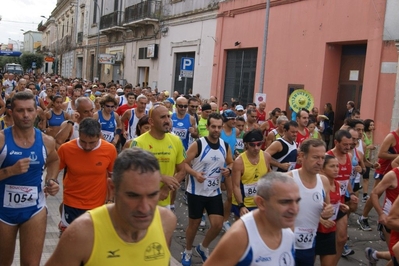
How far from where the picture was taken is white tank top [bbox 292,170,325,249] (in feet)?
15.9

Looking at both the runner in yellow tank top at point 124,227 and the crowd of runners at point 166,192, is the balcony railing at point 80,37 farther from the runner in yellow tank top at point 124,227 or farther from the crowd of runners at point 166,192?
the runner in yellow tank top at point 124,227

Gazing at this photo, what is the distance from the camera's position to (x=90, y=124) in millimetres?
5258

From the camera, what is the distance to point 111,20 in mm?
38406

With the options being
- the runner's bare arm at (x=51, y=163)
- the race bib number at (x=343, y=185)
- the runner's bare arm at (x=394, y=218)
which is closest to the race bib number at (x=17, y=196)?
the runner's bare arm at (x=51, y=163)

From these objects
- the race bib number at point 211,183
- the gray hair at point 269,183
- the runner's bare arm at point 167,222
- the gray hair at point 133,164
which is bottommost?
the race bib number at point 211,183

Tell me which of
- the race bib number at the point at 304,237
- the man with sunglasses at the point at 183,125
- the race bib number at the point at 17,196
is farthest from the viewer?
the man with sunglasses at the point at 183,125

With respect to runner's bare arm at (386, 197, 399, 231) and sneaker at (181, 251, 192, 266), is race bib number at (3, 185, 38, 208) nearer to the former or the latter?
sneaker at (181, 251, 192, 266)

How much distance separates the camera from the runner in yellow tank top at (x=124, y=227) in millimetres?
2379

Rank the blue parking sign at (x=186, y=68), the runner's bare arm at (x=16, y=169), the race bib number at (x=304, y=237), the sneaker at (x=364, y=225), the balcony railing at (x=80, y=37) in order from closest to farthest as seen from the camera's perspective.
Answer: the runner's bare arm at (x=16, y=169) < the race bib number at (x=304, y=237) < the sneaker at (x=364, y=225) < the blue parking sign at (x=186, y=68) < the balcony railing at (x=80, y=37)

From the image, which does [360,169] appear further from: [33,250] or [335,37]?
[335,37]

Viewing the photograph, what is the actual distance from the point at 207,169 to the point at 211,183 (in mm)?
181

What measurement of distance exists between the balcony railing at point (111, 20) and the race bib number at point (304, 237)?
110 ft

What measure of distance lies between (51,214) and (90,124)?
3044mm

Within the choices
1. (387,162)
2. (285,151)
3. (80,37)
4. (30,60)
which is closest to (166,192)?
(285,151)
